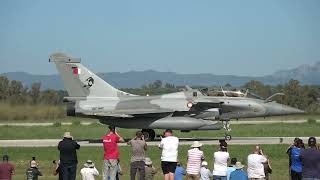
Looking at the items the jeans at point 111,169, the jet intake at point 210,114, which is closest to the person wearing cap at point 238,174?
the jeans at point 111,169

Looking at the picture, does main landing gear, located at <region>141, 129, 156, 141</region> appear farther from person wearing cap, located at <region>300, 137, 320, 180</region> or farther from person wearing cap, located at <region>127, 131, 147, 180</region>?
person wearing cap, located at <region>300, 137, 320, 180</region>

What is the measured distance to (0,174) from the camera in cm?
1625

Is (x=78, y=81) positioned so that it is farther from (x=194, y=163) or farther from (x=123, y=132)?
(x=194, y=163)

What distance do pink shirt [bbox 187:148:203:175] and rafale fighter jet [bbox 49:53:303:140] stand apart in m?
17.4

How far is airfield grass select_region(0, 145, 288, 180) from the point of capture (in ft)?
78.3

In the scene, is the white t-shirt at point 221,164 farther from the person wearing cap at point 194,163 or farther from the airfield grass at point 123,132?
the airfield grass at point 123,132

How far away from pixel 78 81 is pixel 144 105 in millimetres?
3846

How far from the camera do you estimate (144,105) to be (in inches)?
1437

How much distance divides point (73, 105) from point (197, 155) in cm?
1999

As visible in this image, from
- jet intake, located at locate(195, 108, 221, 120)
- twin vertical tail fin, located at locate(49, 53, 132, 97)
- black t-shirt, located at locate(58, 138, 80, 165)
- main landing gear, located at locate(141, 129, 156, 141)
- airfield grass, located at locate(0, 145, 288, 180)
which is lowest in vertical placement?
airfield grass, located at locate(0, 145, 288, 180)

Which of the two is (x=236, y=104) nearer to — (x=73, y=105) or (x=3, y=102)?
(x=73, y=105)

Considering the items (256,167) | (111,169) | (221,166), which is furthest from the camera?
(111,169)

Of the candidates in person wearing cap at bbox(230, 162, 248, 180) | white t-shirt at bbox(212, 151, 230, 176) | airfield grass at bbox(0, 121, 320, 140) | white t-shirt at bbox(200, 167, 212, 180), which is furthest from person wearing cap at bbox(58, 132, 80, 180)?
airfield grass at bbox(0, 121, 320, 140)

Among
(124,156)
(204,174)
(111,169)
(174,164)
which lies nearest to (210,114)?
(124,156)
